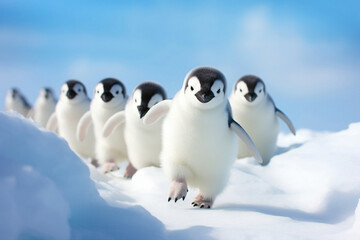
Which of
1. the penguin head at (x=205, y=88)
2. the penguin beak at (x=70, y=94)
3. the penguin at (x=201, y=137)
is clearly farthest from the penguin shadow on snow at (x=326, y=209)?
the penguin beak at (x=70, y=94)

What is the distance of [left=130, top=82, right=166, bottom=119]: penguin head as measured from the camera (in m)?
4.94

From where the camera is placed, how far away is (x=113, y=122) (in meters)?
5.51

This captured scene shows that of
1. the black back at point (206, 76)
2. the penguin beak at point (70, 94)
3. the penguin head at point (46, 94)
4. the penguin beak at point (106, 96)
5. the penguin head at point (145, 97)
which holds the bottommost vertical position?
the penguin head at point (46, 94)

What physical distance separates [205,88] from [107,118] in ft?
10.2

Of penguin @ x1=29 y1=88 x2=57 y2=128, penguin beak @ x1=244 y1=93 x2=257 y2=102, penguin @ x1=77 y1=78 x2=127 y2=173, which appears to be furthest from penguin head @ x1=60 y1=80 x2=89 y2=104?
penguin @ x1=29 y1=88 x2=57 y2=128

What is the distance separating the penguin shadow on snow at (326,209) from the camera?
11.1 feet

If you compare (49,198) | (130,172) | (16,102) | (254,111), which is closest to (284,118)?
(254,111)

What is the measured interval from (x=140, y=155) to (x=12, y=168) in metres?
Answer: 3.29

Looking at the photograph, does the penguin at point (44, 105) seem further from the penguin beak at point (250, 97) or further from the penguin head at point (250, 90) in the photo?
the penguin beak at point (250, 97)

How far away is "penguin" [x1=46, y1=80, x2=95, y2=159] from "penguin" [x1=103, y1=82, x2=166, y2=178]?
6.25 feet

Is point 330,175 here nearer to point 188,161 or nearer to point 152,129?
point 188,161

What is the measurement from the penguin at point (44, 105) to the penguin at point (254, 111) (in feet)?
19.0

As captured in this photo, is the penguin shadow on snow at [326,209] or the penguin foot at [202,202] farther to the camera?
the penguin foot at [202,202]

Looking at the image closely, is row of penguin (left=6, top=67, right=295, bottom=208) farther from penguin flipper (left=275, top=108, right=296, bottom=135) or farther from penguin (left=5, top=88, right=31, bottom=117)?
penguin (left=5, top=88, right=31, bottom=117)
